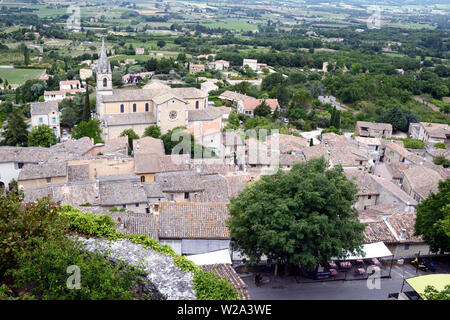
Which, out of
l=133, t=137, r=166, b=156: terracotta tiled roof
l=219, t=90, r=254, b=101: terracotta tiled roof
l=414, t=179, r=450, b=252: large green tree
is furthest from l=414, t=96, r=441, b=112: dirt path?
l=414, t=179, r=450, b=252: large green tree

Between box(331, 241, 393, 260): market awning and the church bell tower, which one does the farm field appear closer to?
the church bell tower

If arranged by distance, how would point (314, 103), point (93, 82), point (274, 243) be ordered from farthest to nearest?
point (93, 82), point (314, 103), point (274, 243)

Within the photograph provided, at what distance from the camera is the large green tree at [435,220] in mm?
19500

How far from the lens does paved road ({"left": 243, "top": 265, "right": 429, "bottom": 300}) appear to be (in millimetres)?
17156

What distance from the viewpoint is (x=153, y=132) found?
42656mm

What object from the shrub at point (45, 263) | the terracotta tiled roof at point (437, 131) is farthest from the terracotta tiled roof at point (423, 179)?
the shrub at point (45, 263)

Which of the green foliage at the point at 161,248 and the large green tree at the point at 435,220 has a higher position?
the green foliage at the point at 161,248

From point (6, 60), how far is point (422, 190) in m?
99.1

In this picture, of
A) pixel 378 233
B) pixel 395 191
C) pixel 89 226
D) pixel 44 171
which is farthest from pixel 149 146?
pixel 89 226

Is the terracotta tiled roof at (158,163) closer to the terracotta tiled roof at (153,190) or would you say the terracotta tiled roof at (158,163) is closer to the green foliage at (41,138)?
the terracotta tiled roof at (153,190)

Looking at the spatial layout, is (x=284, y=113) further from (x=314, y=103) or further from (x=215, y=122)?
(x=215, y=122)

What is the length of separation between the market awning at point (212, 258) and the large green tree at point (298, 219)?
0.73 m

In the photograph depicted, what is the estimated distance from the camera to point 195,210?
21.2 meters
